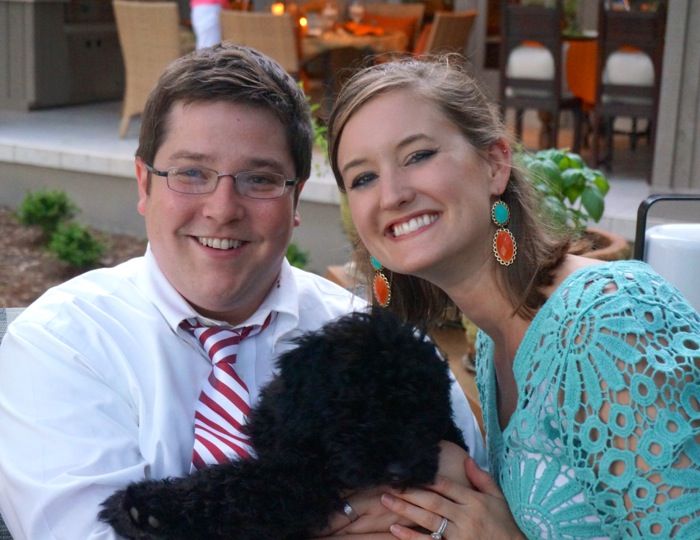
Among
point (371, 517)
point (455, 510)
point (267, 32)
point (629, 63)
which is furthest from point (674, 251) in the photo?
point (267, 32)

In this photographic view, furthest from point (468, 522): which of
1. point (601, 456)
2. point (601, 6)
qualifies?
point (601, 6)

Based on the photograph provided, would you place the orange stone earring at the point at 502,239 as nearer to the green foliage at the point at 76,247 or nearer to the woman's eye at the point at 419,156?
the woman's eye at the point at 419,156

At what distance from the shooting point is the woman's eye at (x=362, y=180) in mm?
2013

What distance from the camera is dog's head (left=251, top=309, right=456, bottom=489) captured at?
5.46 feet

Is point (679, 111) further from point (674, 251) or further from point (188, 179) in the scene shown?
point (188, 179)

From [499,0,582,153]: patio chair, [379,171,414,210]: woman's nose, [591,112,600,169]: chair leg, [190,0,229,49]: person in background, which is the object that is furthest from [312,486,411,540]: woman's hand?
[190,0,229,49]: person in background

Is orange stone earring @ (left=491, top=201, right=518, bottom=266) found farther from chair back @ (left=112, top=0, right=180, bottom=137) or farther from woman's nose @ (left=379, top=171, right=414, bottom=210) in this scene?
chair back @ (left=112, top=0, right=180, bottom=137)

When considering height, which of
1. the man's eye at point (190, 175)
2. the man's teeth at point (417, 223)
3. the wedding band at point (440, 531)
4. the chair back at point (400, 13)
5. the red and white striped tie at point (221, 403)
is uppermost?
the chair back at point (400, 13)

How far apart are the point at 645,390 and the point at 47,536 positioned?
1.15m

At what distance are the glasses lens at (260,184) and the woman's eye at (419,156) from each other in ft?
1.10

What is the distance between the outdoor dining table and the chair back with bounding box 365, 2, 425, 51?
1.27 m

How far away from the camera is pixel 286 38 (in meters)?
8.16

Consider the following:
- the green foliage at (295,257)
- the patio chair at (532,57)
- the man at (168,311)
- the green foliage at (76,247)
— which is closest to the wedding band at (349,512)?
the man at (168,311)

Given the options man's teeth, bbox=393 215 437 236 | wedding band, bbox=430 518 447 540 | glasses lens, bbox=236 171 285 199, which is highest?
glasses lens, bbox=236 171 285 199
